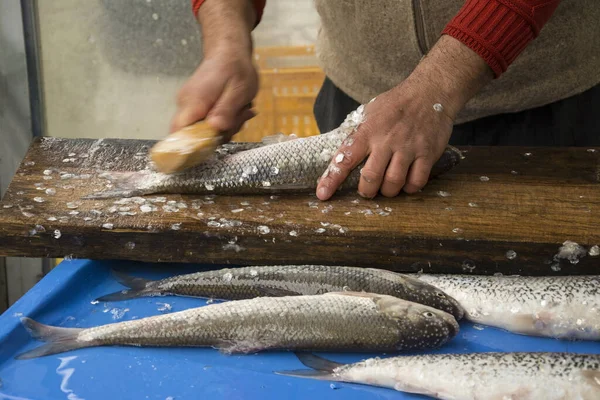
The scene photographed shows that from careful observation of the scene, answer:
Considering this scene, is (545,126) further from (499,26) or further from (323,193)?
(323,193)

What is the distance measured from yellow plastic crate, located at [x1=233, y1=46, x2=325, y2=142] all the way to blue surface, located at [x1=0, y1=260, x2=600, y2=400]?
2.26 meters

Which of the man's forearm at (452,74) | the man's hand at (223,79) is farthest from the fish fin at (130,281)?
the man's forearm at (452,74)

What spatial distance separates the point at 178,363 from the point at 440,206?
2.37 ft

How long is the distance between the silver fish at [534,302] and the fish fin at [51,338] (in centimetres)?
73

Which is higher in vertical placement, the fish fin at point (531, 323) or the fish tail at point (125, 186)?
the fish tail at point (125, 186)

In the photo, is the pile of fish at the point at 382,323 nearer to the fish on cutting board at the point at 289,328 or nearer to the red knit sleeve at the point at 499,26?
the fish on cutting board at the point at 289,328

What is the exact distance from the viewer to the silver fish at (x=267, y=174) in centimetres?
161

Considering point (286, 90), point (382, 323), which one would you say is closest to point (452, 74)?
point (382, 323)

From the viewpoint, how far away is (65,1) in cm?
323

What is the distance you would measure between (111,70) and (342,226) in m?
2.36

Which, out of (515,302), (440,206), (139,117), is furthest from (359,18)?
(139,117)

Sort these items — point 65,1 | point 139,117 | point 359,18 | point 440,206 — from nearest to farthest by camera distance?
point 440,206
point 359,18
point 65,1
point 139,117

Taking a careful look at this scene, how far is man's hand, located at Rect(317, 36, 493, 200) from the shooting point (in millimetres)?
1531

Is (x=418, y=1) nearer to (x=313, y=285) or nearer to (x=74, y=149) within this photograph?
(x=313, y=285)
